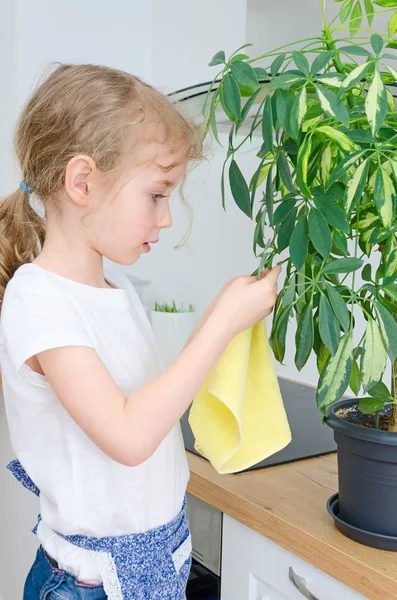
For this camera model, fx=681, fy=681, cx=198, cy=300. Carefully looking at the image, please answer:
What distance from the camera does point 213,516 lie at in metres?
1.15

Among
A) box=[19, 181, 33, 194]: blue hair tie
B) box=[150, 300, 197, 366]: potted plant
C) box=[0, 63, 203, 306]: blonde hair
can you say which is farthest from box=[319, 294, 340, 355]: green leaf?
box=[150, 300, 197, 366]: potted plant

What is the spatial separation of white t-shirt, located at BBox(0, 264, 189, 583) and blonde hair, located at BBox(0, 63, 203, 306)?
5.7 inches

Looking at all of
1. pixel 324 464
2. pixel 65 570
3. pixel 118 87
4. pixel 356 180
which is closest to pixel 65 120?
pixel 118 87

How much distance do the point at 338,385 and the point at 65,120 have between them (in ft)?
1.55

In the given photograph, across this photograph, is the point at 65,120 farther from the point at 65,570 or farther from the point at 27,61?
the point at 27,61

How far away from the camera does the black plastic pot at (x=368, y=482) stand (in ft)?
2.66

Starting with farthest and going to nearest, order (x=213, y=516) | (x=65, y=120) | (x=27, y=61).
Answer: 1. (x=27, y=61)
2. (x=213, y=516)
3. (x=65, y=120)

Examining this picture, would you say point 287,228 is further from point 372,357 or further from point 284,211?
point 372,357

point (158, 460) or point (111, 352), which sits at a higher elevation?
point (111, 352)

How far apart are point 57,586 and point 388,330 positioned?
1.80 ft

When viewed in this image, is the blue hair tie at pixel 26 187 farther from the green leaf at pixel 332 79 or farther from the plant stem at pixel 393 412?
the plant stem at pixel 393 412

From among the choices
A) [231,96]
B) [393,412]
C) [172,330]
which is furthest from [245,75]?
[172,330]

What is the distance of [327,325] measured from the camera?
0.74 m

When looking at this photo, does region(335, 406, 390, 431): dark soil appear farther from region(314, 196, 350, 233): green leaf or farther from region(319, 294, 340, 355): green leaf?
region(314, 196, 350, 233): green leaf
